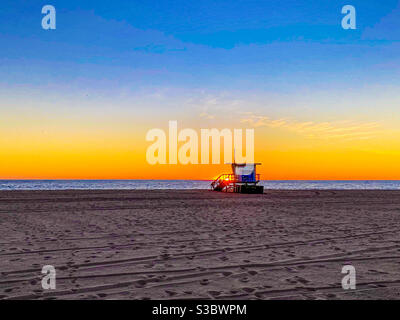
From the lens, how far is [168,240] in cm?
1100

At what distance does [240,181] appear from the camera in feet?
163

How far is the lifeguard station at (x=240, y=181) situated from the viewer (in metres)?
46.6

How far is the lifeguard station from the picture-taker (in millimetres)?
46562

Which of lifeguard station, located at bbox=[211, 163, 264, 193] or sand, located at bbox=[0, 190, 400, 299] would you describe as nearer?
sand, located at bbox=[0, 190, 400, 299]
